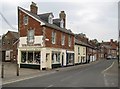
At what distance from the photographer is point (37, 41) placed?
128ft

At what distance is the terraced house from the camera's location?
3866cm

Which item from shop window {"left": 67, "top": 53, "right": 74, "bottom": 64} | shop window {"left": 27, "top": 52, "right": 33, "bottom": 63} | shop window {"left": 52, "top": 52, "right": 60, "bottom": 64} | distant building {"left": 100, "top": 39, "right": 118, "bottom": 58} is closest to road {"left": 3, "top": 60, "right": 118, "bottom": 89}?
shop window {"left": 27, "top": 52, "right": 33, "bottom": 63}

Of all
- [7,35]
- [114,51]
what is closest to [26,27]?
[7,35]

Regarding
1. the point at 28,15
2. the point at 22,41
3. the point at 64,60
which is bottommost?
the point at 64,60

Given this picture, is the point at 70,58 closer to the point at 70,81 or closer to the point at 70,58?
the point at 70,58

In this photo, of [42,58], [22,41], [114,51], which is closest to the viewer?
[42,58]

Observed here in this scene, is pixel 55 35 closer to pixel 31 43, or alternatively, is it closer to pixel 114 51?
pixel 31 43

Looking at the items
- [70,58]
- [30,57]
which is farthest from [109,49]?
[30,57]

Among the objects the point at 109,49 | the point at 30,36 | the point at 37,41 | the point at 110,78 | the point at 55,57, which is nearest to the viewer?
the point at 110,78

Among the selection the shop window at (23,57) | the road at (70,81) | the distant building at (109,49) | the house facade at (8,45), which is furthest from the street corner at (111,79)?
the distant building at (109,49)

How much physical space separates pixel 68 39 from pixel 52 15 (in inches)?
310

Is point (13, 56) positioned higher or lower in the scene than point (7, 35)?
lower

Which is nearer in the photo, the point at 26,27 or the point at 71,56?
the point at 26,27

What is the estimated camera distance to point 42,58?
126 feet
